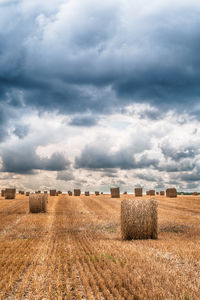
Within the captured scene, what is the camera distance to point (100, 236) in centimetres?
1230

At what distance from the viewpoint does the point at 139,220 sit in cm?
1238

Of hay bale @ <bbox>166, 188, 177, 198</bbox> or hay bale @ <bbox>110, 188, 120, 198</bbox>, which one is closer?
hay bale @ <bbox>166, 188, 177, 198</bbox>

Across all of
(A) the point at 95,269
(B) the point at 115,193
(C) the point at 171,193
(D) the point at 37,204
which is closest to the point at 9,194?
(B) the point at 115,193

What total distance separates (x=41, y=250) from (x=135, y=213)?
4.60m

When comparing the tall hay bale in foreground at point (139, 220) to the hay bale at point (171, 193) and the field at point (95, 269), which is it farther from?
the hay bale at point (171, 193)

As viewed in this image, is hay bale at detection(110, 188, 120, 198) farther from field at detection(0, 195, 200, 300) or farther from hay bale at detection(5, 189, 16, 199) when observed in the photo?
field at detection(0, 195, 200, 300)

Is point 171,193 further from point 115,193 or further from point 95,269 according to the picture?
point 95,269

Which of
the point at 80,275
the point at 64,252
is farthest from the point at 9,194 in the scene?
the point at 80,275

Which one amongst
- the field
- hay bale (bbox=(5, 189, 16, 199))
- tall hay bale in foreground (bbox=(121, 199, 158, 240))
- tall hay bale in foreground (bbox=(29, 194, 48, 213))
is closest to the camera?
the field

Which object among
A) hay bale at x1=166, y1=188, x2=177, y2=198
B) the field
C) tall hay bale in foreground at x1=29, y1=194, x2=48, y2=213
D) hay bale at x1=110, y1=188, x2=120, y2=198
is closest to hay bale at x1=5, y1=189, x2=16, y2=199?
hay bale at x1=110, y1=188, x2=120, y2=198

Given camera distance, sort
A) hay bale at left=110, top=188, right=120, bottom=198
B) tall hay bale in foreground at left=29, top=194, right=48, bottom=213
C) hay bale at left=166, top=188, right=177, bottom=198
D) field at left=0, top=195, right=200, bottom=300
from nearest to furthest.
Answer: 1. field at left=0, top=195, right=200, bottom=300
2. tall hay bale in foreground at left=29, top=194, right=48, bottom=213
3. hay bale at left=166, top=188, right=177, bottom=198
4. hay bale at left=110, top=188, right=120, bottom=198

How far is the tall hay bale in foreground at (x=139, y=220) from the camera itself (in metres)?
12.1

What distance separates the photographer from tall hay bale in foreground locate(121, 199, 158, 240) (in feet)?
39.9

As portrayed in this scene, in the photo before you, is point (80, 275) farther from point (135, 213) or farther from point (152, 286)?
point (135, 213)
